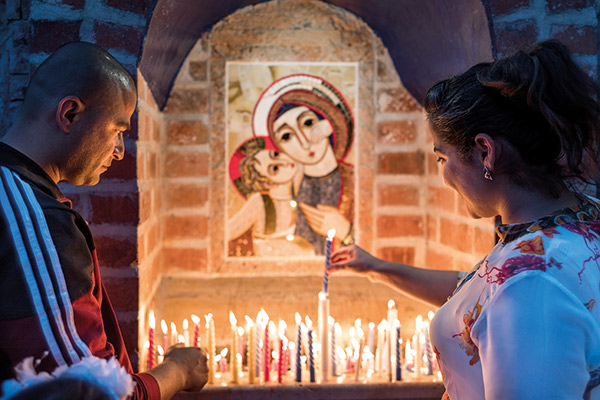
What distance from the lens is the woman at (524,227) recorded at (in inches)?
25.7

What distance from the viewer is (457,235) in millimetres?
1723

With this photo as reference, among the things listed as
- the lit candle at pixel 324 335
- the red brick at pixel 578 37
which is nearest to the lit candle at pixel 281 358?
the lit candle at pixel 324 335

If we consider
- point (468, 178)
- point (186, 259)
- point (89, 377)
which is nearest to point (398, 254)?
point (186, 259)

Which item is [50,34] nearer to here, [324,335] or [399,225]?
[324,335]

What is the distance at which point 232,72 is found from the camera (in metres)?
1.90

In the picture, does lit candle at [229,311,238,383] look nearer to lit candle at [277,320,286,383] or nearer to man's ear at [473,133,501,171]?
lit candle at [277,320,286,383]

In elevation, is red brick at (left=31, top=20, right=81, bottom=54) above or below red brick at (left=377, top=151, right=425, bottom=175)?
above

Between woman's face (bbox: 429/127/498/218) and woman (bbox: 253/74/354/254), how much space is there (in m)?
1.05

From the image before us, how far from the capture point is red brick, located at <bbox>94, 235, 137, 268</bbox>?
1291mm

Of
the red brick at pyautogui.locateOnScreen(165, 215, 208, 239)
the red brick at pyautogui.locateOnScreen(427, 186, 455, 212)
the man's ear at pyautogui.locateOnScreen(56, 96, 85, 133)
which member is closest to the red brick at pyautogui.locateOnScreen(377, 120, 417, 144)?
the red brick at pyautogui.locateOnScreen(427, 186, 455, 212)

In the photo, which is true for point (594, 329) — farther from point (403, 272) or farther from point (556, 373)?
point (403, 272)

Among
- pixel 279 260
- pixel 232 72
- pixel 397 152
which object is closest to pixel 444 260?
pixel 397 152

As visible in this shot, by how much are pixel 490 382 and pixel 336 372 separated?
782mm

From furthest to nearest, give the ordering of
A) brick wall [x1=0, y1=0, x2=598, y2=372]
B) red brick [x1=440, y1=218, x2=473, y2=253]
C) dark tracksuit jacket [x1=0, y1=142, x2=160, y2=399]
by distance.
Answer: brick wall [x1=0, y1=0, x2=598, y2=372] → red brick [x1=440, y1=218, x2=473, y2=253] → dark tracksuit jacket [x1=0, y1=142, x2=160, y2=399]
